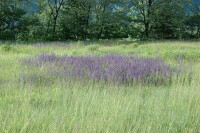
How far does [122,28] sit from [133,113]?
44.0 metres

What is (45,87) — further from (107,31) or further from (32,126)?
(107,31)

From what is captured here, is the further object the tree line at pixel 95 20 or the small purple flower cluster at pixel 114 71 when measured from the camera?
the tree line at pixel 95 20

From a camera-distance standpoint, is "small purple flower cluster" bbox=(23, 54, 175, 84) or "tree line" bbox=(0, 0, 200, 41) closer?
"small purple flower cluster" bbox=(23, 54, 175, 84)

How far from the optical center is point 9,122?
198 inches

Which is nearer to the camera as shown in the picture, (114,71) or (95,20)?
(114,71)

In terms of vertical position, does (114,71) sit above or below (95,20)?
below

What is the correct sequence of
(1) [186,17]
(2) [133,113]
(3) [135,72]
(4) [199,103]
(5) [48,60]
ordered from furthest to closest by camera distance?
(1) [186,17], (5) [48,60], (3) [135,72], (4) [199,103], (2) [133,113]

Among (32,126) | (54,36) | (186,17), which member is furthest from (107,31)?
(32,126)

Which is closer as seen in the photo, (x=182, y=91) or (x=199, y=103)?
(x=199, y=103)

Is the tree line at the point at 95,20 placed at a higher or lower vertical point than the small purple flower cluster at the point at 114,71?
higher

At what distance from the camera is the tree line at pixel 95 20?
4406cm

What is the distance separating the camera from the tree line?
4406 centimetres

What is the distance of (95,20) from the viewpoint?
4994cm

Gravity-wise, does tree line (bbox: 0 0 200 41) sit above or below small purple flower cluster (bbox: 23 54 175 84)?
above
